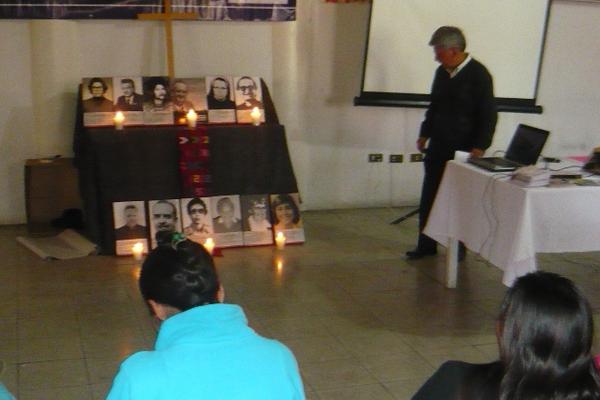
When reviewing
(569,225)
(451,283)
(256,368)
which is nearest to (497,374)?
(256,368)

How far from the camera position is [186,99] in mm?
5570

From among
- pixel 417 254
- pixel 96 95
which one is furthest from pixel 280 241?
pixel 96 95

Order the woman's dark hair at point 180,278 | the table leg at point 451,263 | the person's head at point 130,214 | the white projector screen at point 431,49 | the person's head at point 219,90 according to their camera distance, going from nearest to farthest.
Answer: the woman's dark hair at point 180,278 → the table leg at point 451,263 → the person's head at point 130,214 → the person's head at point 219,90 → the white projector screen at point 431,49

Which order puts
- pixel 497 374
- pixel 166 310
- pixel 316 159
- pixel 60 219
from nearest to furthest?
pixel 497 374 < pixel 166 310 < pixel 60 219 < pixel 316 159

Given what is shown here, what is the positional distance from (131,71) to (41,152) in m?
0.89

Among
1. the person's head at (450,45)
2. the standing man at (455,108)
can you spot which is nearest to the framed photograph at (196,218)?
the standing man at (455,108)

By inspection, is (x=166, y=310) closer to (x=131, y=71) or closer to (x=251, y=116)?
(x=251, y=116)

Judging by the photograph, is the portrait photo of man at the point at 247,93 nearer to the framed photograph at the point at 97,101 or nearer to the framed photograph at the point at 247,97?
the framed photograph at the point at 247,97

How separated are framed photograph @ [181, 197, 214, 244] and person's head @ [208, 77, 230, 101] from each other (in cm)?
76

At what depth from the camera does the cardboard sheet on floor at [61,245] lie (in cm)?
511

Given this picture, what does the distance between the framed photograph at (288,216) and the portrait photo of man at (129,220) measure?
2.94ft

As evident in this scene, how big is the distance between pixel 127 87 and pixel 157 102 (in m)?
0.23

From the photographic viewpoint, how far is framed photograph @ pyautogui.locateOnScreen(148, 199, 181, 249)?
17.3 feet

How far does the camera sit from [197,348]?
1623 mm
